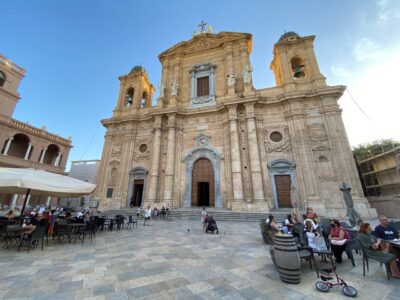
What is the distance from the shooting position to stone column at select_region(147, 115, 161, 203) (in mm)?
15250

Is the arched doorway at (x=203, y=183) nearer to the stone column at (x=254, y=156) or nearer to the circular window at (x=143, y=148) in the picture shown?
the stone column at (x=254, y=156)

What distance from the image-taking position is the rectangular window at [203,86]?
19.2 m

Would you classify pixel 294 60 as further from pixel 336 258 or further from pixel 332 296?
pixel 332 296

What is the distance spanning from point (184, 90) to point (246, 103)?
7639mm

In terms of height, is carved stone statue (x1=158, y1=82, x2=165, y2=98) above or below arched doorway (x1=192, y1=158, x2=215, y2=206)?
above

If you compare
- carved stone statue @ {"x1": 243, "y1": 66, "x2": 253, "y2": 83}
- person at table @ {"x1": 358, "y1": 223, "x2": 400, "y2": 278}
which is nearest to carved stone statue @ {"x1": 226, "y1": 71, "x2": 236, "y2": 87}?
carved stone statue @ {"x1": 243, "y1": 66, "x2": 253, "y2": 83}

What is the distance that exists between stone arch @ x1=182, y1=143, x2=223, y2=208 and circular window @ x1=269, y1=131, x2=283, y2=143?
4.78m

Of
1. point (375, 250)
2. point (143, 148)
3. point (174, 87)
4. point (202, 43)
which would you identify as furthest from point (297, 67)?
point (375, 250)

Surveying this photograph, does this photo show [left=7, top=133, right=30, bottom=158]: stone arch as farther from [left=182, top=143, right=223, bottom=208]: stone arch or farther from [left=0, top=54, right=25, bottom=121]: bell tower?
[left=182, top=143, right=223, bottom=208]: stone arch

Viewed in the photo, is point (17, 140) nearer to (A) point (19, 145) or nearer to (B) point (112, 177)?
(A) point (19, 145)

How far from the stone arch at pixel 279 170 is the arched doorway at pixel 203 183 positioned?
4.92 m

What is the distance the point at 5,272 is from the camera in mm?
3631

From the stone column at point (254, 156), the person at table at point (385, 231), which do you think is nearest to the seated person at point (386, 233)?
the person at table at point (385, 231)

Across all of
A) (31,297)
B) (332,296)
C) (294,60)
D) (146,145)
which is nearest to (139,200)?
(146,145)
